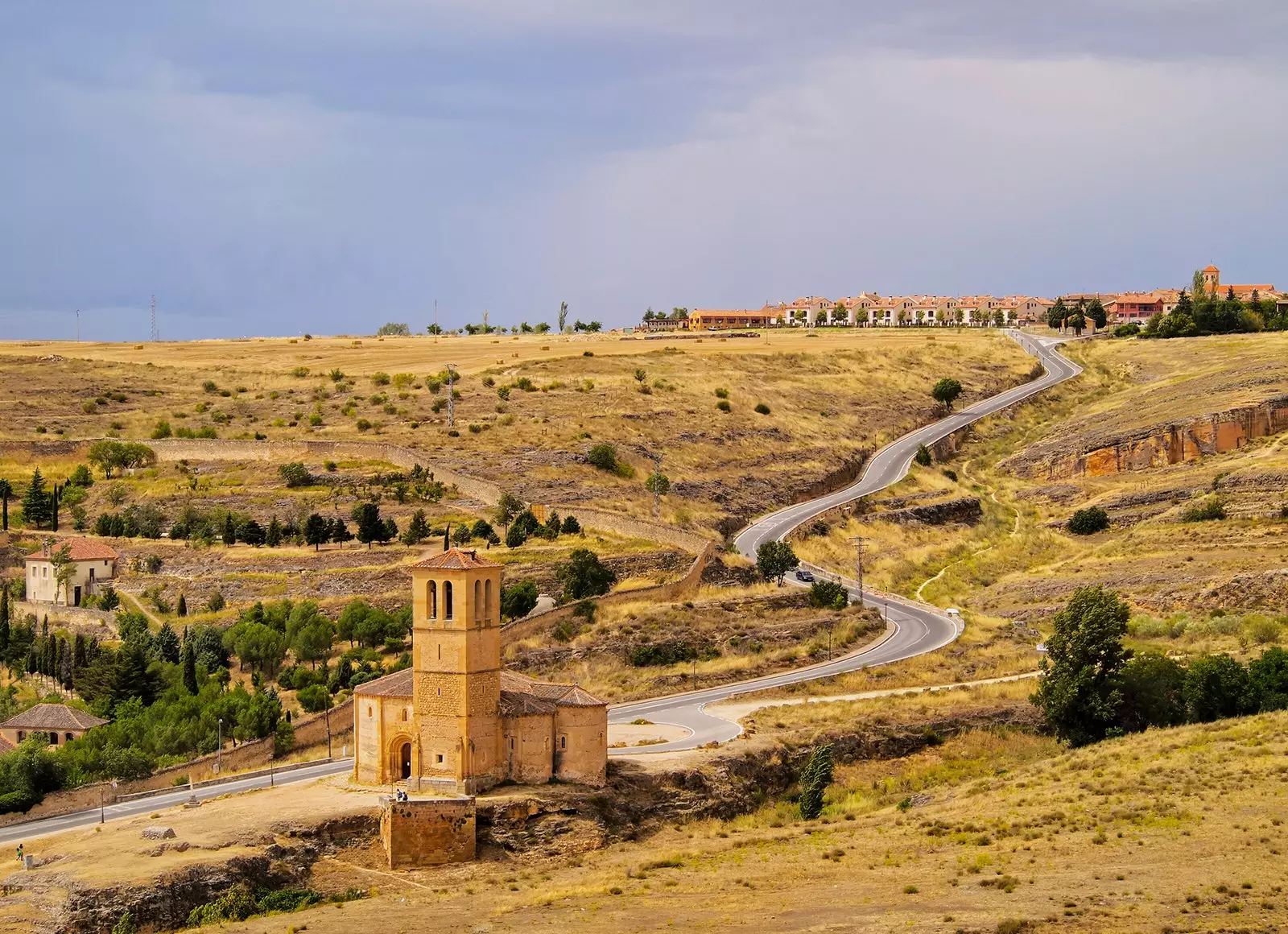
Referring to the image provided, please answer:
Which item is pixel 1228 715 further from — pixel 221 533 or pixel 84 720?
pixel 221 533

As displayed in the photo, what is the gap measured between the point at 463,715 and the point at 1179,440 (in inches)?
2570

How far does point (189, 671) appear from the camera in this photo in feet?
231

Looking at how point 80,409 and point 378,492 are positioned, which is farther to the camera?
point 80,409

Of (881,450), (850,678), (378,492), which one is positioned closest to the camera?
(850,678)

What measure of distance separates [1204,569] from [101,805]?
4942cm

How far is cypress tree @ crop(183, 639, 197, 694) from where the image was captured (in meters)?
69.4

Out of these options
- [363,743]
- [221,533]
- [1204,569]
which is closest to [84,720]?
[363,743]

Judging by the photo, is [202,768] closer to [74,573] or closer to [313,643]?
[313,643]

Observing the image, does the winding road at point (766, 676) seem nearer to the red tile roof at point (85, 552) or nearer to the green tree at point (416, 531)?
the green tree at point (416, 531)

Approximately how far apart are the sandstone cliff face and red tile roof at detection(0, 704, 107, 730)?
6473cm

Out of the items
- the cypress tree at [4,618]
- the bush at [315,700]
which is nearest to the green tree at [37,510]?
the cypress tree at [4,618]

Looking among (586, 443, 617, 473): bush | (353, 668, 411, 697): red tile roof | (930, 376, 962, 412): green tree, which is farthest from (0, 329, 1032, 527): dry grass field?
(353, 668, 411, 697): red tile roof

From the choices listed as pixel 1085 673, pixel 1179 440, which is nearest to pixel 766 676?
pixel 1085 673

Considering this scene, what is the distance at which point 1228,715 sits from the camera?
2411 inches
